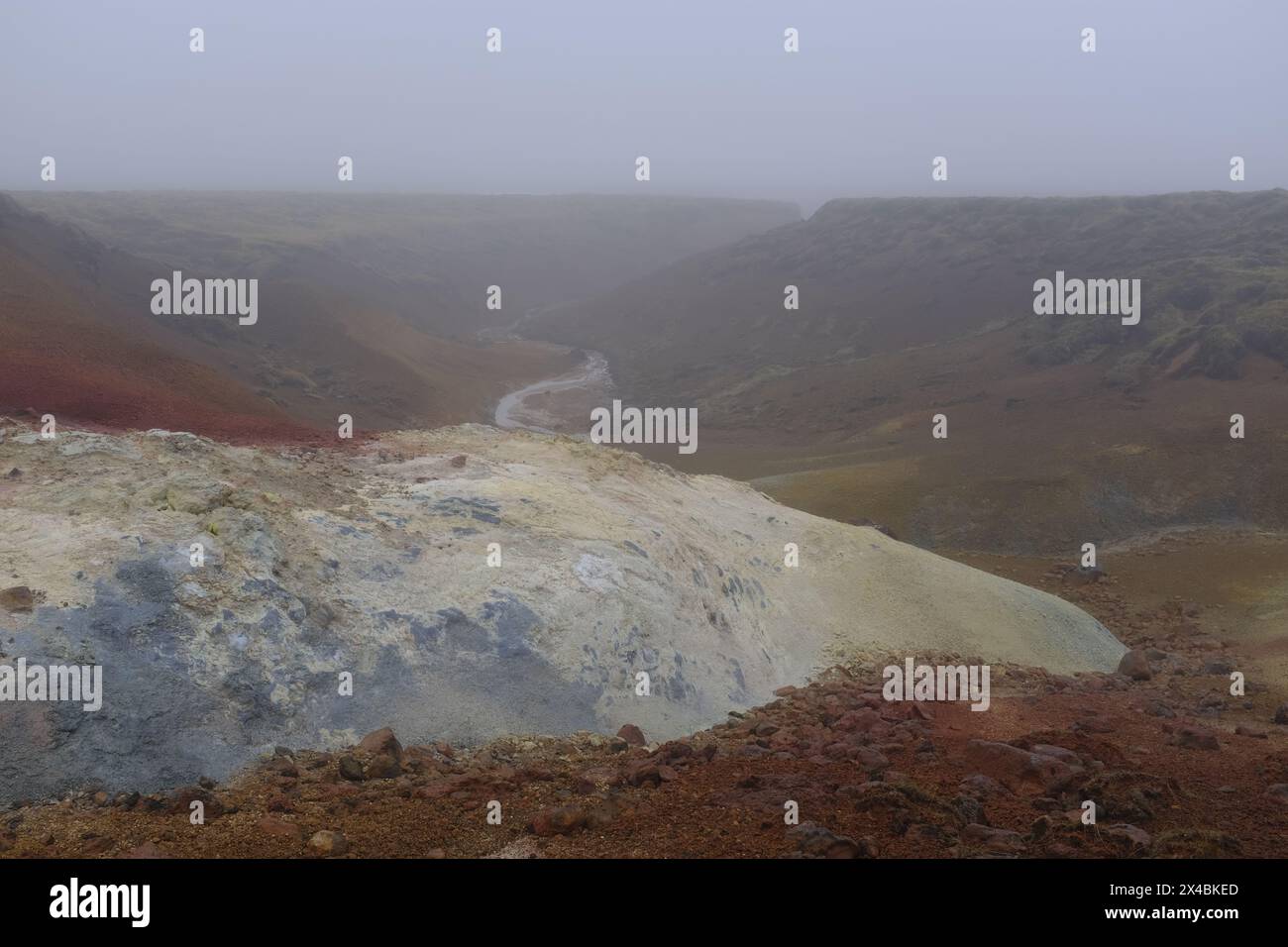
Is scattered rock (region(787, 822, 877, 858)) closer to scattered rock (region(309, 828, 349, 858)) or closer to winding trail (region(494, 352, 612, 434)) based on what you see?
scattered rock (region(309, 828, 349, 858))

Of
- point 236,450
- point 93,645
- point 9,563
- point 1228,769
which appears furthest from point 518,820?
point 236,450

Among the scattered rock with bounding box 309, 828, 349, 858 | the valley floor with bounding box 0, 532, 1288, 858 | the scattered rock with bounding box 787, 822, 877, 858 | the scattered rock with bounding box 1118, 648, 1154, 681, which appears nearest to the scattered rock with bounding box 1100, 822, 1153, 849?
the valley floor with bounding box 0, 532, 1288, 858

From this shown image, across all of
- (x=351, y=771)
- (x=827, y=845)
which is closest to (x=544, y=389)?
(x=351, y=771)

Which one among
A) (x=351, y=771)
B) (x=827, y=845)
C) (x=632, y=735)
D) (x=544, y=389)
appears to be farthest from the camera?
(x=544, y=389)

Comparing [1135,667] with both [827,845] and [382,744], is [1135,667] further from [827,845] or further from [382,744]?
[382,744]

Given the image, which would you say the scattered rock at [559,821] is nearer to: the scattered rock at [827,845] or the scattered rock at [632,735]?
the scattered rock at [827,845]
